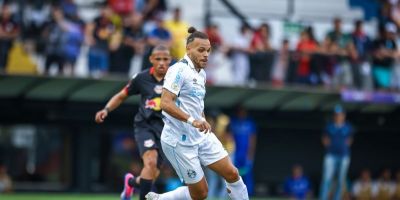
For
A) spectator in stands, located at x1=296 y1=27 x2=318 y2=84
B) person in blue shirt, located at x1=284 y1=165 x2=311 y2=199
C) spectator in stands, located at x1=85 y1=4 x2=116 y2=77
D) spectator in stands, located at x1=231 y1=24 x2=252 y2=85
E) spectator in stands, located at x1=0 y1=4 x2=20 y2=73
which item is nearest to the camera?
spectator in stands, located at x1=0 y1=4 x2=20 y2=73

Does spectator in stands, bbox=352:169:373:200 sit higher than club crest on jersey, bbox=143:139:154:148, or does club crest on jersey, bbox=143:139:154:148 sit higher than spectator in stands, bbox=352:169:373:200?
club crest on jersey, bbox=143:139:154:148

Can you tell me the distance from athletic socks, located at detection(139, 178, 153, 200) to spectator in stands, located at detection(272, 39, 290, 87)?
11.4m

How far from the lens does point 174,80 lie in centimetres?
1087

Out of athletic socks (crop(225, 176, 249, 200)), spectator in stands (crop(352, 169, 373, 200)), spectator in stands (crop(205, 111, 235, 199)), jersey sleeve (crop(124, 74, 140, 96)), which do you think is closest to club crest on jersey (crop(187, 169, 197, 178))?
athletic socks (crop(225, 176, 249, 200))

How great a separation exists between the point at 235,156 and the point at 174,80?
10.7 meters

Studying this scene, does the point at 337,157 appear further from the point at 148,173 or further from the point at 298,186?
the point at 148,173

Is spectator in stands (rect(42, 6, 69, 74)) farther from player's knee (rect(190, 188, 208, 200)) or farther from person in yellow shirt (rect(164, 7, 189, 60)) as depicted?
player's knee (rect(190, 188, 208, 200))

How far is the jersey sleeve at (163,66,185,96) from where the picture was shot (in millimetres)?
10844

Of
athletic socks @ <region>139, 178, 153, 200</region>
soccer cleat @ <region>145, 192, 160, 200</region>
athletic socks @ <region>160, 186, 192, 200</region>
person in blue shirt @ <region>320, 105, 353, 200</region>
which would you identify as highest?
athletic socks @ <region>160, 186, 192, 200</region>

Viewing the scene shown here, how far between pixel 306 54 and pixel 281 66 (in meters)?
0.66

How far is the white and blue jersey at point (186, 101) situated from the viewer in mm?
10945

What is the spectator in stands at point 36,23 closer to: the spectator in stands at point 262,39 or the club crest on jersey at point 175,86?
the spectator in stands at point 262,39

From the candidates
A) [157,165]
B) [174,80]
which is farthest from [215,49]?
[174,80]

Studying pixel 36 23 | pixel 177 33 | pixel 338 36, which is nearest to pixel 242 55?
pixel 177 33
